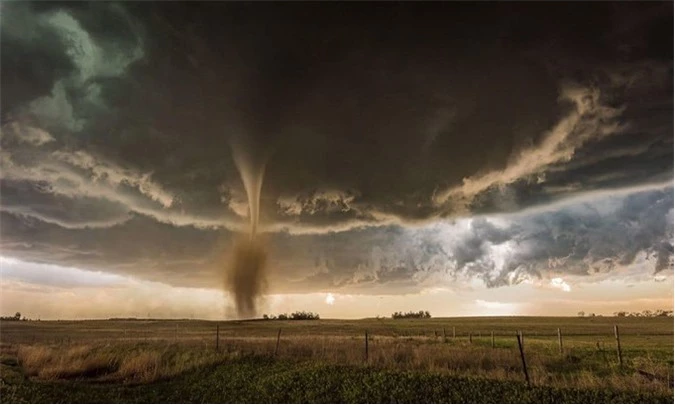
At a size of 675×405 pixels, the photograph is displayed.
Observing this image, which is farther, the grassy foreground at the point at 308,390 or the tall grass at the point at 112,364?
the tall grass at the point at 112,364

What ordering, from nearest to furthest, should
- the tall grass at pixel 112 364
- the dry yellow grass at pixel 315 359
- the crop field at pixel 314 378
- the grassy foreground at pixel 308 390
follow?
the grassy foreground at pixel 308 390
the crop field at pixel 314 378
the dry yellow grass at pixel 315 359
the tall grass at pixel 112 364

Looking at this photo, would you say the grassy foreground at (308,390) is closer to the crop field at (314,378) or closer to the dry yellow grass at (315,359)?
the crop field at (314,378)

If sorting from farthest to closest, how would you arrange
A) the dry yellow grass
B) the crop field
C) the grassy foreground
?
the dry yellow grass < the crop field < the grassy foreground

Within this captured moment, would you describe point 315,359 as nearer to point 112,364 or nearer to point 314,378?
point 314,378

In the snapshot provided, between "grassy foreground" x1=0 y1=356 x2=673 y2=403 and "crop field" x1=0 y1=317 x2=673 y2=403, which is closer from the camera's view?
"grassy foreground" x1=0 y1=356 x2=673 y2=403

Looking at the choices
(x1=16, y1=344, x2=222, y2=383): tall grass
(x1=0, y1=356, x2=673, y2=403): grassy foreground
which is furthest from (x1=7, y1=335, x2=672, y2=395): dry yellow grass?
(x1=0, y1=356, x2=673, y2=403): grassy foreground

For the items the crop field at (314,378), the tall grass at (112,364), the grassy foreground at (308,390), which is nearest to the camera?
the grassy foreground at (308,390)

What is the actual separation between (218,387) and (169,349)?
12703mm

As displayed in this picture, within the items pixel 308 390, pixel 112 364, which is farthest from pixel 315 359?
pixel 112 364

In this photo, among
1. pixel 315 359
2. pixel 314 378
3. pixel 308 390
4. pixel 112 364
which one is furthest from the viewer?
pixel 112 364

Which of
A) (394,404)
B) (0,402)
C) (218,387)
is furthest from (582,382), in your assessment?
(0,402)

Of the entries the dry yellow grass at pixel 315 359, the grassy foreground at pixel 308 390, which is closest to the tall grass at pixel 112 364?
the dry yellow grass at pixel 315 359

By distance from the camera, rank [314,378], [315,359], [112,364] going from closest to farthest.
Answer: [314,378]
[315,359]
[112,364]

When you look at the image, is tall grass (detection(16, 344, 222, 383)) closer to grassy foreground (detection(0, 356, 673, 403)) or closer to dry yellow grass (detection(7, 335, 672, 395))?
dry yellow grass (detection(7, 335, 672, 395))
